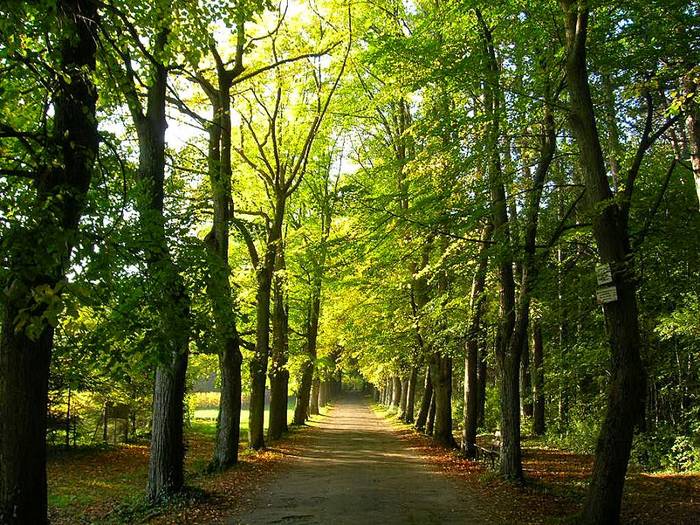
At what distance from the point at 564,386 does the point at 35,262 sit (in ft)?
69.4

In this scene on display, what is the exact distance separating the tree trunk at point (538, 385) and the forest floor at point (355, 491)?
435cm

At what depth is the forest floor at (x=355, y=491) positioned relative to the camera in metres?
9.27

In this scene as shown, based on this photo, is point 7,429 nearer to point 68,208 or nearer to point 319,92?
point 68,208

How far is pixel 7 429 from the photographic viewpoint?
5551mm

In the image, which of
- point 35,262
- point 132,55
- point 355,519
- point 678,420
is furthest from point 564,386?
point 35,262

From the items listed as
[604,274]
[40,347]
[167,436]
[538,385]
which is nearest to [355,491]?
[167,436]

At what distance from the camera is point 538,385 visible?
77.8ft

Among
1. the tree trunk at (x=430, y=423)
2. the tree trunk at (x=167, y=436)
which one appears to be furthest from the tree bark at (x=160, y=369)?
the tree trunk at (x=430, y=423)

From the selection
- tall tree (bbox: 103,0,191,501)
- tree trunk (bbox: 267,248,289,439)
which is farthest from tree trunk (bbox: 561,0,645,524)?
tree trunk (bbox: 267,248,289,439)

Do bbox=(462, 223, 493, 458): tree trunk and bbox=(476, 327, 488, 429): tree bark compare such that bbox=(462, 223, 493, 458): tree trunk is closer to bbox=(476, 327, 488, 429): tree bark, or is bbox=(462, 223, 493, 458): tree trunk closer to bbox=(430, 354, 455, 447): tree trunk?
bbox=(476, 327, 488, 429): tree bark

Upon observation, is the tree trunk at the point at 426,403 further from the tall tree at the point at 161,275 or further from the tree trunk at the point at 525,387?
the tall tree at the point at 161,275

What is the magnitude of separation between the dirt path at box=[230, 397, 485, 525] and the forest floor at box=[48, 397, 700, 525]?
0.02 metres

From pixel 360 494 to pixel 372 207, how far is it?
5932mm

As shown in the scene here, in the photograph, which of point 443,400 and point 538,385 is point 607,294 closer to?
point 443,400
